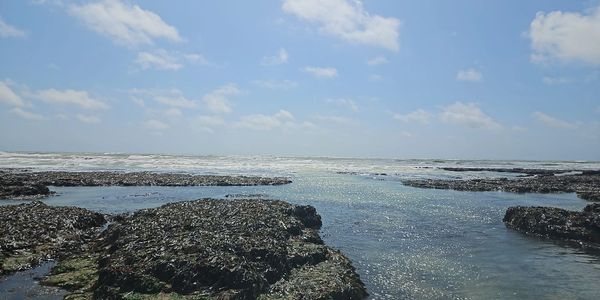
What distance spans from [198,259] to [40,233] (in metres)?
12.0

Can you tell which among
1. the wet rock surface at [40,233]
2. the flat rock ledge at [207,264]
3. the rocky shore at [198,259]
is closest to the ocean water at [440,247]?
the flat rock ledge at [207,264]

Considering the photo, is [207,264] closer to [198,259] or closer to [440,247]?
[198,259]

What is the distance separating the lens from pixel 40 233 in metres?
21.2

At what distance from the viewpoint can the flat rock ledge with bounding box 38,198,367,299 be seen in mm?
13336

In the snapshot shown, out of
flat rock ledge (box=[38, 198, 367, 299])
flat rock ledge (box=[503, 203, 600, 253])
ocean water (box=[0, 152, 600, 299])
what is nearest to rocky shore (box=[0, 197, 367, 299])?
flat rock ledge (box=[38, 198, 367, 299])

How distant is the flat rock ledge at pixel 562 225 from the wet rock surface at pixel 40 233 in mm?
26898

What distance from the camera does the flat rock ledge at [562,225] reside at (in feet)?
80.8

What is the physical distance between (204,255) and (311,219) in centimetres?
1370

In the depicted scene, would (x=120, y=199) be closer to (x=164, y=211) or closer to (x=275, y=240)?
(x=164, y=211)

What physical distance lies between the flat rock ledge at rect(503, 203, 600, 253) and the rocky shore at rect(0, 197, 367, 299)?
1576cm

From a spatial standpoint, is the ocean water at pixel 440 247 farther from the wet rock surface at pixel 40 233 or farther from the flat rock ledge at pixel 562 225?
the wet rock surface at pixel 40 233

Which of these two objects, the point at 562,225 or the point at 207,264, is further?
the point at 562,225

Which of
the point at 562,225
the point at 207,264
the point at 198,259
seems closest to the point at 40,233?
the point at 198,259

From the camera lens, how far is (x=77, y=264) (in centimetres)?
1670
